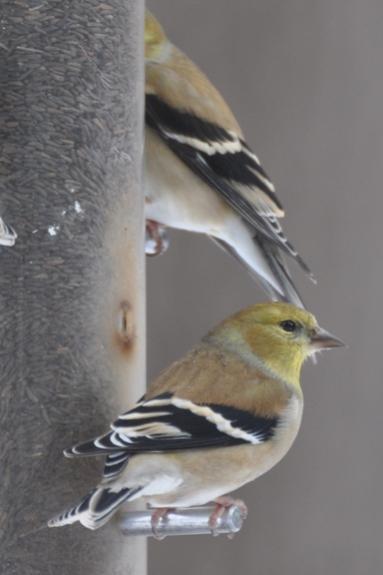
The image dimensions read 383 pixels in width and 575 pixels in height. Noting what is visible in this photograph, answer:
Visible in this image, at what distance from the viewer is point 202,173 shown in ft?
12.7

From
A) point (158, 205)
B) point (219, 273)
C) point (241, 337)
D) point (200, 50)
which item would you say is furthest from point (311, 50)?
point (241, 337)

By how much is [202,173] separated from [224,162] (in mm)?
57

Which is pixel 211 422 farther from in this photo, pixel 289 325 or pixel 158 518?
pixel 289 325

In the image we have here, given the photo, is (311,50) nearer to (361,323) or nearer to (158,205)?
(361,323)

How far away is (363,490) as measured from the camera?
5316 mm

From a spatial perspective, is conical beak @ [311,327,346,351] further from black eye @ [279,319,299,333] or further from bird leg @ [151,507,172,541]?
bird leg @ [151,507,172,541]

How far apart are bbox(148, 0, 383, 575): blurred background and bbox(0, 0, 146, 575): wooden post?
193cm

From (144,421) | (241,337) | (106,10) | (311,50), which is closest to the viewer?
(144,421)

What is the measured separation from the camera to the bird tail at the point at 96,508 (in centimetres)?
281

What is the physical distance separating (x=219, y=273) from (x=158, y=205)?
146 centimetres

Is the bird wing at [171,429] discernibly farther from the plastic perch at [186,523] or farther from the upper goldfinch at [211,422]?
the plastic perch at [186,523]

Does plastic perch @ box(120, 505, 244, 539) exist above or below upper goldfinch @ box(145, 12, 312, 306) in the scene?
below

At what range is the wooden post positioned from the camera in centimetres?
300

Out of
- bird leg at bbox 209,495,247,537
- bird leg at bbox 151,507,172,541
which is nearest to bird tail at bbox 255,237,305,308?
bird leg at bbox 209,495,247,537
